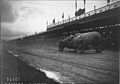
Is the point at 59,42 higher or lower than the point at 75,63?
higher

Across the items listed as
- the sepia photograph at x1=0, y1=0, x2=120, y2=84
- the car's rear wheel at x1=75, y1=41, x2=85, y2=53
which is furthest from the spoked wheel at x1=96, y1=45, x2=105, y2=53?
the car's rear wheel at x1=75, y1=41, x2=85, y2=53

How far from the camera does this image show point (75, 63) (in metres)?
2.05

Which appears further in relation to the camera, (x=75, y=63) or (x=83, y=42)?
(x=83, y=42)

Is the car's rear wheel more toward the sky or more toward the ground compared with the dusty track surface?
more toward the sky

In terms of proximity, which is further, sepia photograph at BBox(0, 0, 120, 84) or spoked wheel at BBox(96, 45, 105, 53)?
spoked wheel at BBox(96, 45, 105, 53)

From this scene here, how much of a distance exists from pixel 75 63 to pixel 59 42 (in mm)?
378

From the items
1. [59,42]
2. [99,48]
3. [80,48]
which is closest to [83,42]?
[80,48]

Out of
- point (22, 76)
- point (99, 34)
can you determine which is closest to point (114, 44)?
point (99, 34)

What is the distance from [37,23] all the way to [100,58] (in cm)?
97

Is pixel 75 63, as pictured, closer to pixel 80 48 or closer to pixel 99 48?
pixel 80 48

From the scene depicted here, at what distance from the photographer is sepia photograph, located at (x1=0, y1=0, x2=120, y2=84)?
1.93 metres

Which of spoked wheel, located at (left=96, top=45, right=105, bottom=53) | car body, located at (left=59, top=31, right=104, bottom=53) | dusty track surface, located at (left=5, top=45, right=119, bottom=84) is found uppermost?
car body, located at (left=59, top=31, right=104, bottom=53)

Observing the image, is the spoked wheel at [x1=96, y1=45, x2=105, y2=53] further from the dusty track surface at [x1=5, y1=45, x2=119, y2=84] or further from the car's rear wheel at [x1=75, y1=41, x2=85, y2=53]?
the car's rear wheel at [x1=75, y1=41, x2=85, y2=53]

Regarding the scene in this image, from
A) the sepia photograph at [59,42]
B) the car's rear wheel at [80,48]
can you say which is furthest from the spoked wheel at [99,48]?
the car's rear wheel at [80,48]
